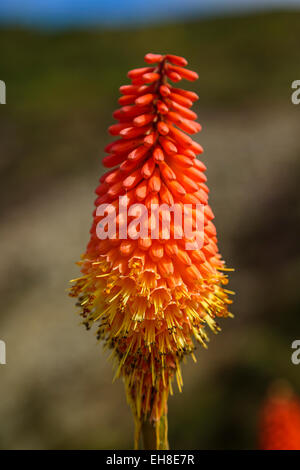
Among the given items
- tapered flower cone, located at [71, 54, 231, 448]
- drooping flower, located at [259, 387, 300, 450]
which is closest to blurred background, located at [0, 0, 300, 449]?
drooping flower, located at [259, 387, 300, 450]

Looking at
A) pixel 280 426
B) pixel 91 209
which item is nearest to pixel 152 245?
pixel 280 426

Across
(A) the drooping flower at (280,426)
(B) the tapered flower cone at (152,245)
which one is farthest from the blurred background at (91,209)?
(B) the tapered flower cone at (152,245)

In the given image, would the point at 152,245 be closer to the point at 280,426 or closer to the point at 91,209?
the point at 280,426

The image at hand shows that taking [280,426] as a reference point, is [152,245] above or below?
above

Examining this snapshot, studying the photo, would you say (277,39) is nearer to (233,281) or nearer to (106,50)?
(106,50)

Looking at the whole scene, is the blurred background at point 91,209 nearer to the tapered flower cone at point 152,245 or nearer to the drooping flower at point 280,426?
the drooping flower at point 280,426

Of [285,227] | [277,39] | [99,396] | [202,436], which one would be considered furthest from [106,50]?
[202,436]

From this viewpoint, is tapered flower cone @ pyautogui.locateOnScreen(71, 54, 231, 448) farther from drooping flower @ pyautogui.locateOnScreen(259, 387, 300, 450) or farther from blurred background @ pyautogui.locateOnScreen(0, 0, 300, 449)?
blurred background @ pyautogui.locateOnScreen(0, 0, 300, 449)
